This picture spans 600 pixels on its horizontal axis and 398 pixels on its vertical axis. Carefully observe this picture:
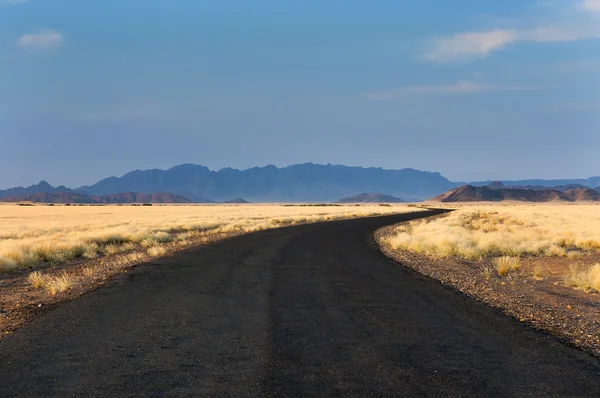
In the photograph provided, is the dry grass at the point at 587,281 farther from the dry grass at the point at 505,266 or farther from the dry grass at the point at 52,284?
the dry grass at the point at 52,284

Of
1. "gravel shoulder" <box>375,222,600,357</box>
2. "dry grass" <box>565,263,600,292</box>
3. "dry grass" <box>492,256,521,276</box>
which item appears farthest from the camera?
"dry grass" <box>492,256,521,276</box>

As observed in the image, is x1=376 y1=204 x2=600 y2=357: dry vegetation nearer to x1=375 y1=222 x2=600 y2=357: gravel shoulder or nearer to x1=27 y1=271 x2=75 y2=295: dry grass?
x1=375 y1=222 x2=600 y2=357: gravel shoulder

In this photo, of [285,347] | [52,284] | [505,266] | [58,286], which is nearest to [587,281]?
[505,266]

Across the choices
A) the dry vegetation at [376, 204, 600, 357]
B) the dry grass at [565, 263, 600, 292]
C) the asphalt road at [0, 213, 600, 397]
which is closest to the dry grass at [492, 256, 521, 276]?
the dry vegetation at [376, 204, 600, 357]

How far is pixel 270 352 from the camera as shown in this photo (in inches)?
251

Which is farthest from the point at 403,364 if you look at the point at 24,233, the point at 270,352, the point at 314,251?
the point at 24,233

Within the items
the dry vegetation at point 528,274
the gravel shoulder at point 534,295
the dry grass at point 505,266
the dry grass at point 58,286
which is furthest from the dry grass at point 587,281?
the dry grass at point 58,286

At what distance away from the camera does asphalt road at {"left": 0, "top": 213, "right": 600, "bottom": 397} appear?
5.25m

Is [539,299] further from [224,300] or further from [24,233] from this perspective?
[24,233]

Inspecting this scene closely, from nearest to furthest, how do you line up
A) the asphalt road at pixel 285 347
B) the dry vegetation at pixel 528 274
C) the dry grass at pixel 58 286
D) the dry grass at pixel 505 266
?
the asphalt road at pixel 285 347, the dry vegetation at pixel 528 274, the dry grass at pixel 58 286, the dry grass at pixel 505 266

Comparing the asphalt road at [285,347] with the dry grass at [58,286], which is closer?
the asphalt road at [285,347]

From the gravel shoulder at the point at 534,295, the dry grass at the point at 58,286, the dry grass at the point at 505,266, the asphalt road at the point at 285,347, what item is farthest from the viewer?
the dry grass at the point at 505,266

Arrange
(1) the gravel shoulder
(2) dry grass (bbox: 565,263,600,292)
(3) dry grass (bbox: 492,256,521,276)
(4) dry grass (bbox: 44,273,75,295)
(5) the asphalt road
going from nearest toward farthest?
(5) the asphalt road → (1) the gravel shoulder → (4) dry grass (bbox: 44,273,75,295) → (2) dry grass (bbox: 565,263,600,292) → (3) dry grass (bbox: 492,256,521,276)

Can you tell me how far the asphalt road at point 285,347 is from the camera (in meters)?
5.25
